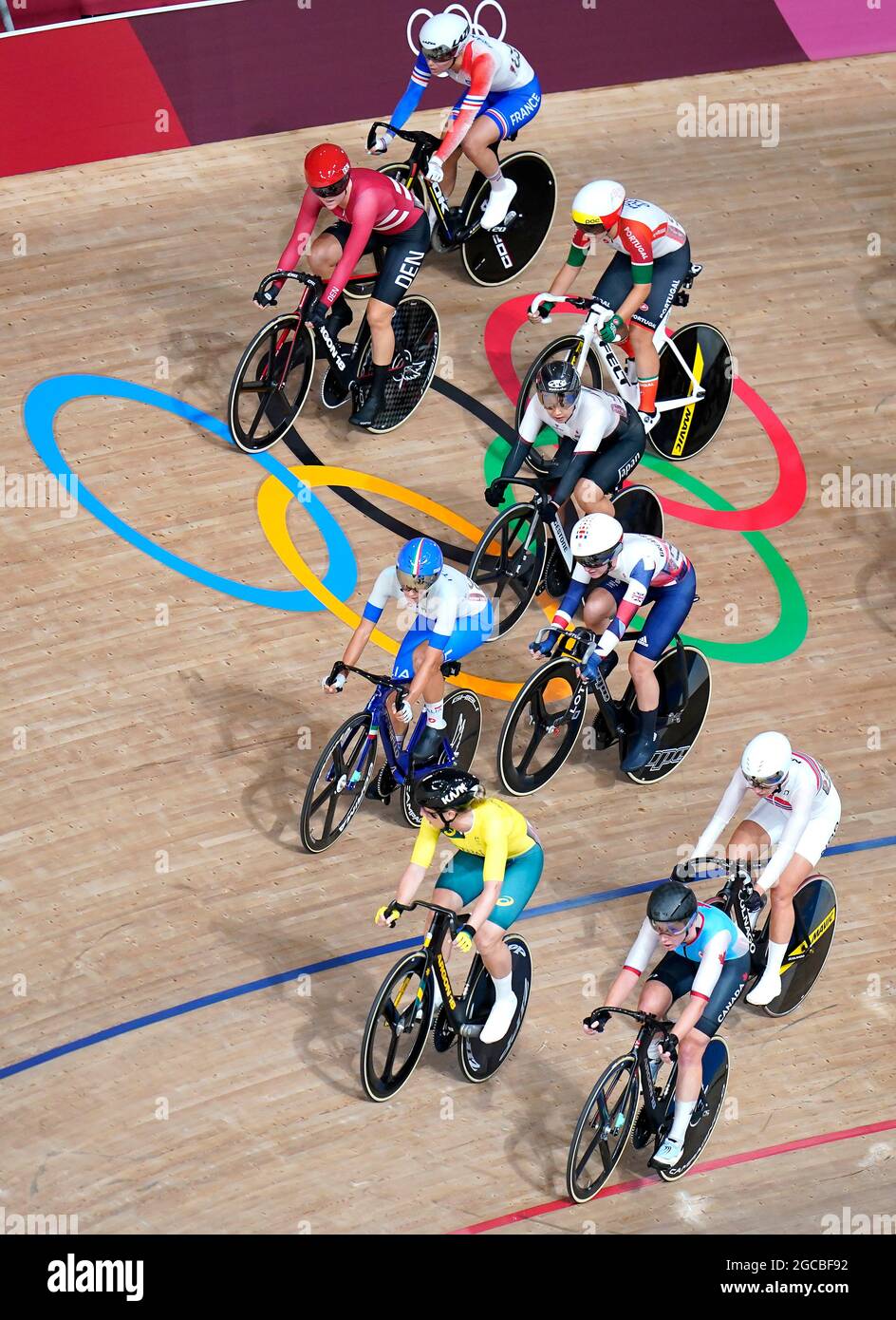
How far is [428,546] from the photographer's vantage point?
7.06 metres

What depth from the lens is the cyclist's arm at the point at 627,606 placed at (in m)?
7.51

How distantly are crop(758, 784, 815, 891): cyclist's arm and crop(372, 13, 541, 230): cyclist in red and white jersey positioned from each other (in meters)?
3.97

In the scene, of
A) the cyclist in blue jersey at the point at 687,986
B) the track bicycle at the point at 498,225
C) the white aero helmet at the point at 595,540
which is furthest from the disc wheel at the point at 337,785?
the track bicycle at the point at 498,225

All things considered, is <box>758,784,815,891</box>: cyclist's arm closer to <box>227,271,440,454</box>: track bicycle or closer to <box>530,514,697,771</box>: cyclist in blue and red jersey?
<box>530,514,697,771</box>: cyclist in blue and red jersey

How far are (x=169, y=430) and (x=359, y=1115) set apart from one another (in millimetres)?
3991

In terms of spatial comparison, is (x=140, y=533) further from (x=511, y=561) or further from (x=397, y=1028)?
(x=397, y=1028)

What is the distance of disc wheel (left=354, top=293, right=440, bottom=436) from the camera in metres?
9.24

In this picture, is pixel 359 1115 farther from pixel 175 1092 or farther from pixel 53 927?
pixel 53 927

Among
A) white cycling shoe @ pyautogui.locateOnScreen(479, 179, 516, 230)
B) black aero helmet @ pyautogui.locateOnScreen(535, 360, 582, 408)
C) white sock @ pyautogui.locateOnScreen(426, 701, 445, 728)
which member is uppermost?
black aero helmet @ pyautogui.locateOnScreen(535, 360, 582, 408)

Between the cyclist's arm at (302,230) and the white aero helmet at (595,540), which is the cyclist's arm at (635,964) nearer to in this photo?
the white aero helmet at (595,540)

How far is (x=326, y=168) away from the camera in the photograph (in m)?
8.25

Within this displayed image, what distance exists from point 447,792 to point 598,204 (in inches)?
143

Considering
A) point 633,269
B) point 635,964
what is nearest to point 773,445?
point 633,269

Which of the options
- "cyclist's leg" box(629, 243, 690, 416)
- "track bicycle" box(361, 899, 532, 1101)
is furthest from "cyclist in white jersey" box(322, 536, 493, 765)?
"cyclist's leg" box(629, 243, 690, 416)
